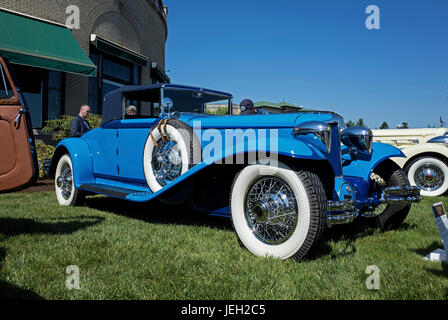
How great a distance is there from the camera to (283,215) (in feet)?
8.22

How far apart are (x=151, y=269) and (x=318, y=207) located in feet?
4.11

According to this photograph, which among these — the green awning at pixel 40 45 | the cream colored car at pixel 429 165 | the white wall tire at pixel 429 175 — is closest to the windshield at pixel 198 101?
the cream colored car at pixel 429 165

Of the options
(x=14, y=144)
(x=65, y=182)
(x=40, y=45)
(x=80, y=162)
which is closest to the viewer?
(x=14, y=144)

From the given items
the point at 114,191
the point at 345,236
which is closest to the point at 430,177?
the point at 345,236

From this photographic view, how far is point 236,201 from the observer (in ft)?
9.01

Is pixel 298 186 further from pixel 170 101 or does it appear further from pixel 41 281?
→ pixel 170 101

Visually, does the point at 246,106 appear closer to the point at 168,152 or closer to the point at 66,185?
the point at 168,152

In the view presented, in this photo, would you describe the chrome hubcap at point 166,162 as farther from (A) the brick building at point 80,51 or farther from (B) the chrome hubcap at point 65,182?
(A) the brick building at point 80,51

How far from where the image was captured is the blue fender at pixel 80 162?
4523 mm

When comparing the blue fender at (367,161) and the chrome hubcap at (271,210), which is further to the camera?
the blue fender at (367,161)

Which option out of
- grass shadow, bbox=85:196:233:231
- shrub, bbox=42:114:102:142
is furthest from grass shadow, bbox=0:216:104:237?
shrub, bbox=42:114:102:142

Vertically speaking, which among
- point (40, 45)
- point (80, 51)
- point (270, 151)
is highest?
point (80, 51)

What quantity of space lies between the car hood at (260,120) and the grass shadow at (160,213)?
97 cm

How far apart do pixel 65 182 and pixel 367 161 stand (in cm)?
417
